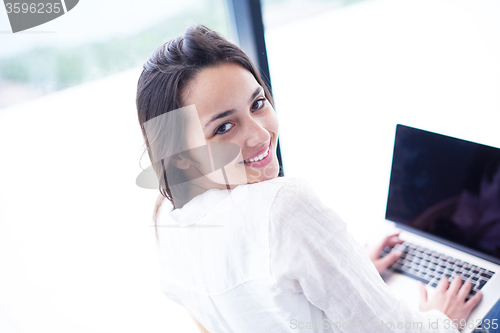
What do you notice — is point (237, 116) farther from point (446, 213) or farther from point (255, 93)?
point (446, 213)

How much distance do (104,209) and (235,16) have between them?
880 mm

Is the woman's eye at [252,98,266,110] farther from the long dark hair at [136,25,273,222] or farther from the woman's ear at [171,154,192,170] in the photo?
the woman's ear at [171,154,192,170]

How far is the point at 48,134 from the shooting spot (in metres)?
1.03

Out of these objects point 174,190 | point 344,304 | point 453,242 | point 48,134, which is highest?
point 48,134

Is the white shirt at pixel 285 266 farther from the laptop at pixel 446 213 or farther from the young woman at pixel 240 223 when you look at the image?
the laptop at pixel 446 213

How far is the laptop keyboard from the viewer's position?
1.04 m

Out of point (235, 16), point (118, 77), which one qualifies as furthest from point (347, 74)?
point (118, 77)

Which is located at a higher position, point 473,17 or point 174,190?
point 473,17

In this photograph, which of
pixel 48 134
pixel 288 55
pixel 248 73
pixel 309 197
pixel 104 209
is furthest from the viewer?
pixel 288 55

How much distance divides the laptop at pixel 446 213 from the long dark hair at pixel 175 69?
599 millimetres

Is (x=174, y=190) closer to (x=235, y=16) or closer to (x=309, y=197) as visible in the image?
(x=309, y=197)

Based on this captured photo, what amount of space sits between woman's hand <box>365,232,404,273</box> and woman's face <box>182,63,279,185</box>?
17.4 inches

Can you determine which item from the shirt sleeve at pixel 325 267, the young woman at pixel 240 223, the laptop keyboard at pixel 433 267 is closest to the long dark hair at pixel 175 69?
the young woman at pixel 240 223

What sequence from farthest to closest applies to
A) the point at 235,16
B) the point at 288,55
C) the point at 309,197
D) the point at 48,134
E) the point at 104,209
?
1. the point at 288,55
2. the point at 235,16
3. the point at 104,209
4. the point at 48,134
5. the point at 309,197
